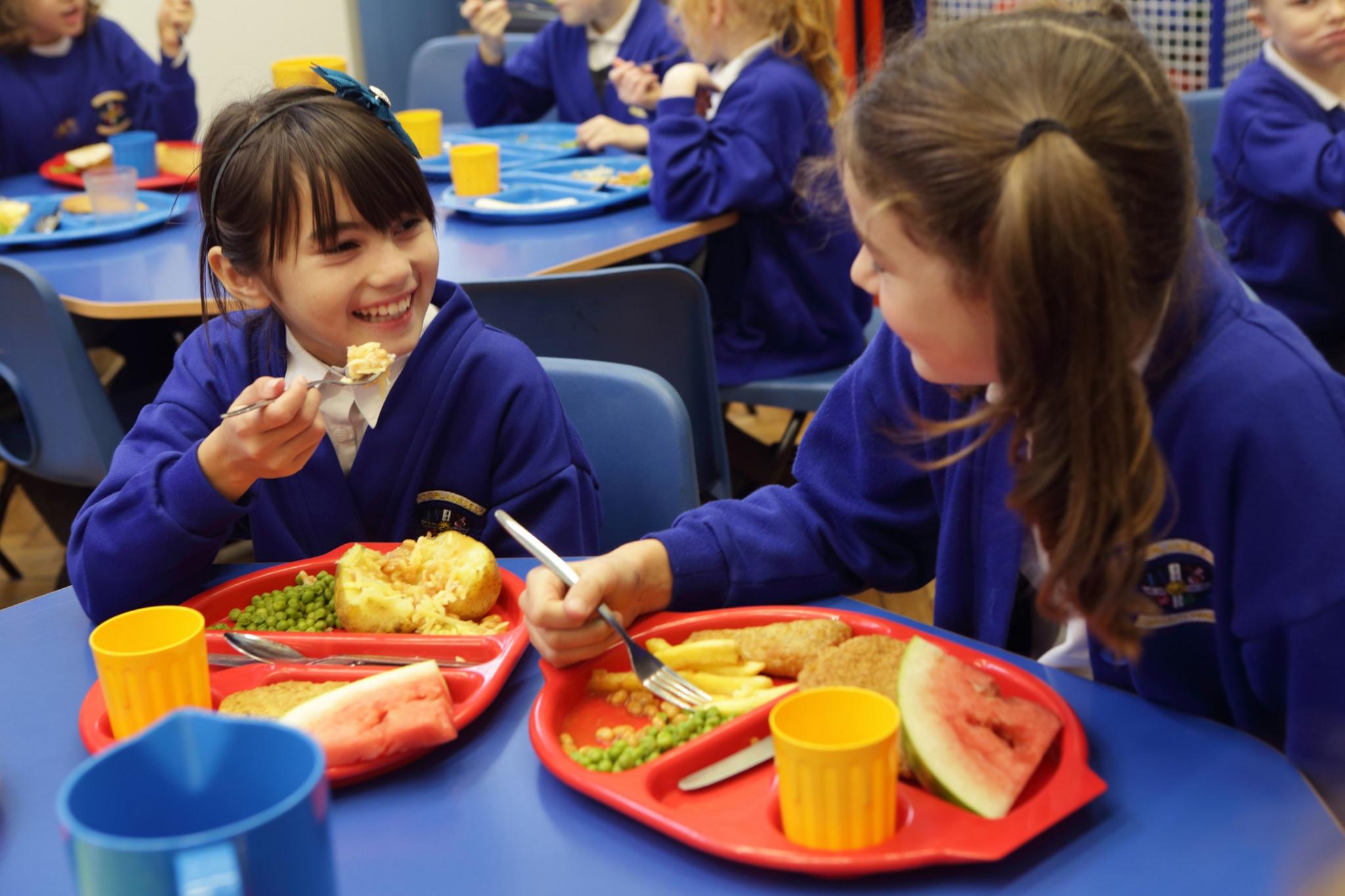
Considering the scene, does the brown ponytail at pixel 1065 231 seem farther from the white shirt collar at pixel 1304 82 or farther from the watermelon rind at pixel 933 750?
the white shirt collar at pixel 1304 82

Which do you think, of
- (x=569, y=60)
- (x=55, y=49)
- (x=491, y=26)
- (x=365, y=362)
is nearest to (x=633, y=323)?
(x=365, y=362)

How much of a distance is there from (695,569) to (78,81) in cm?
284

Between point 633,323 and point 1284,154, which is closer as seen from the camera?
point 633,323

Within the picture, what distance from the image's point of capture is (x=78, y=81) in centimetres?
329

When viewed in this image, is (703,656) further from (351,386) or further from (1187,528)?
(351,386)

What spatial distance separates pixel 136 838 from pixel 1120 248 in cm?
65

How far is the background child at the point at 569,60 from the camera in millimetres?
3186

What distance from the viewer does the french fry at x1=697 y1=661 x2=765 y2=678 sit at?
98 cm

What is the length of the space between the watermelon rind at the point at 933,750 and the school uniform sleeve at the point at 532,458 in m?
0.55

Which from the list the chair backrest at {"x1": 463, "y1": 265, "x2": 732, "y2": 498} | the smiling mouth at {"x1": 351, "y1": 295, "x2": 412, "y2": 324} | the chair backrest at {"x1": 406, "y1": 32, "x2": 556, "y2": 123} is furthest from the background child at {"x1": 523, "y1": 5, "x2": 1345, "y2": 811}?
the chair backrest at {"x1": 406, "y1": 32, "x2": 556, "y2": 123}

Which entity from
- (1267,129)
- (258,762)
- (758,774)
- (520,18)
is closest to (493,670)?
(758,774)

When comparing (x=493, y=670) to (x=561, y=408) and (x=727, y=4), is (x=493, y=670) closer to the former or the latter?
(x=561, y=408)

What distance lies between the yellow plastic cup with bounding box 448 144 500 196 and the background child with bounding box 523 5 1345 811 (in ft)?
Answer: 5.37

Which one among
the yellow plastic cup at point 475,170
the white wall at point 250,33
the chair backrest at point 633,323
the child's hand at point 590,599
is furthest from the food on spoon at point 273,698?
the white wall at point 250,33
